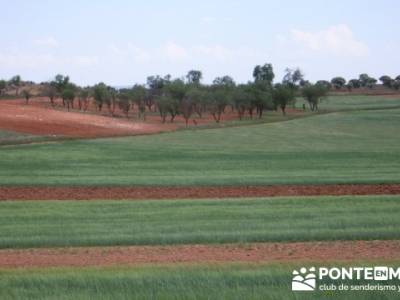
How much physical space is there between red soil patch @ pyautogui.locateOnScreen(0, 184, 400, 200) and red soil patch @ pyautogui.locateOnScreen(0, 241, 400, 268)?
32.8 feet

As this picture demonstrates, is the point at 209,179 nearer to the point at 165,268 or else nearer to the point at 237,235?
the point at 237,235

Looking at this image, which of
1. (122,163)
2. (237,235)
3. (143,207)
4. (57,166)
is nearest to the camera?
(237,235)

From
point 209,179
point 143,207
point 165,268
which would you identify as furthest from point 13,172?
point 165,268

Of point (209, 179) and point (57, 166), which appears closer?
point (209, 179)

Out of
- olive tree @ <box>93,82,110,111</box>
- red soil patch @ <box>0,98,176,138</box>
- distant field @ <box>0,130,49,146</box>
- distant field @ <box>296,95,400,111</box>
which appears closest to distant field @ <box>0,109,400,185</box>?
distant field @ <box>0,130,49,146</box>

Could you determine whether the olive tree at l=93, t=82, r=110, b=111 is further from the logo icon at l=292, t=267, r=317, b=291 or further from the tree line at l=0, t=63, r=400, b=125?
the logo icon at l=292, t=267, r=317, b=291

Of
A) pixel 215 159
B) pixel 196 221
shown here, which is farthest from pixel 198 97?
pixel 196 221

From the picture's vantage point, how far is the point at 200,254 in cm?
1290

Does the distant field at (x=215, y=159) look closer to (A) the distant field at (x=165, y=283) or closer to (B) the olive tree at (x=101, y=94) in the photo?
(A) the distant field at (x=165, y=283)

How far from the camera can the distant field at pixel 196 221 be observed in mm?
14557

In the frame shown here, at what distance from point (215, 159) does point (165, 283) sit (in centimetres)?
3188

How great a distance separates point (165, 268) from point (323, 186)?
16.5 metres

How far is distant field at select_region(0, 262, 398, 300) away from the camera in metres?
8.38

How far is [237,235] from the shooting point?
1469cm
